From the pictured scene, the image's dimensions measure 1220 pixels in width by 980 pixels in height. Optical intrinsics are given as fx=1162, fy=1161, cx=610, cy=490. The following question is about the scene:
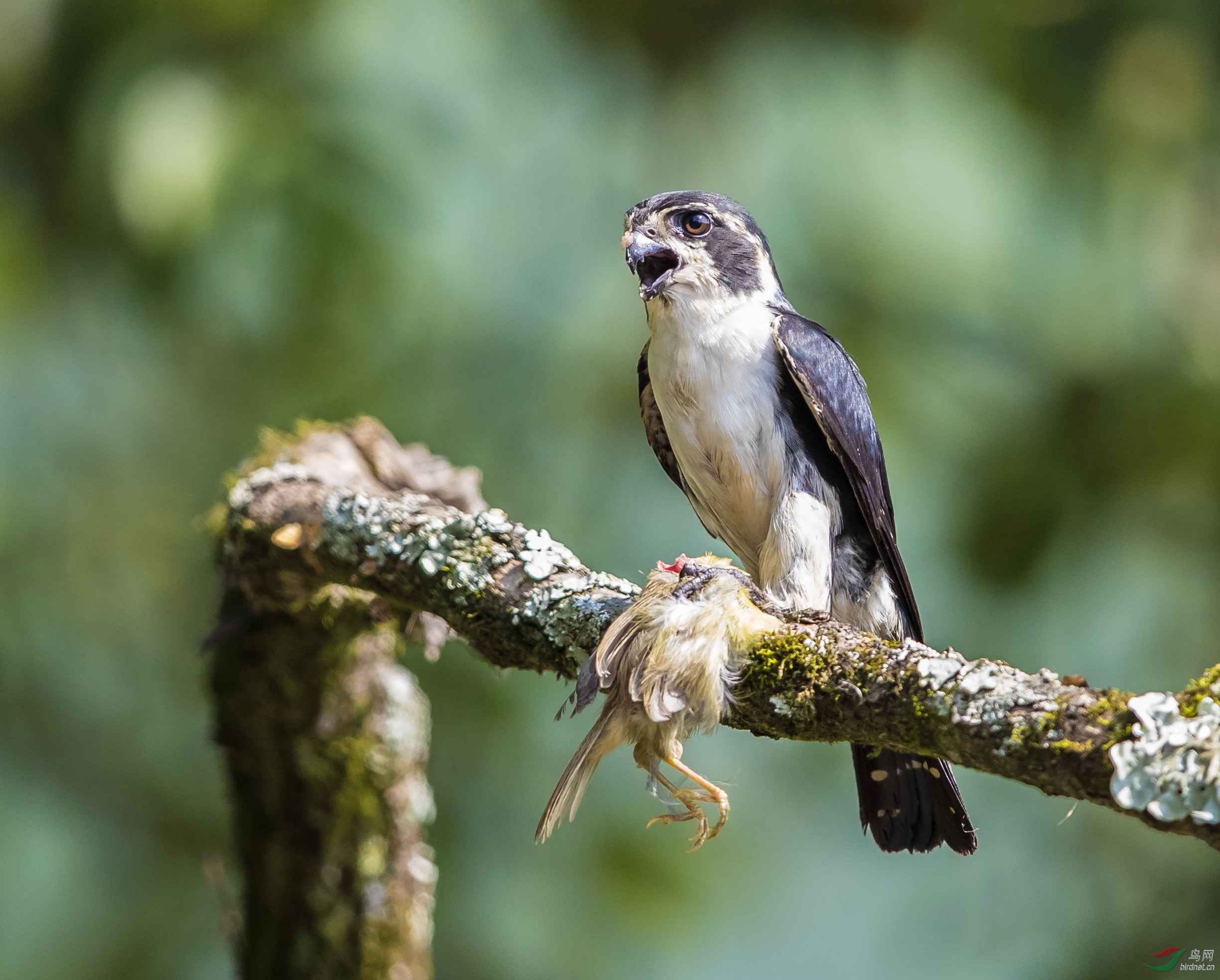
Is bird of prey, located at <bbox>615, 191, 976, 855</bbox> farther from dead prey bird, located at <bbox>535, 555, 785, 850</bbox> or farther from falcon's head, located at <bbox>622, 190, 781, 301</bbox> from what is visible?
dead prey bird, located at <bbox>535, 555, 785, 850</bbox>

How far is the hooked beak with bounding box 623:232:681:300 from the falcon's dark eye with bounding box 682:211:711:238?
100 millimetres

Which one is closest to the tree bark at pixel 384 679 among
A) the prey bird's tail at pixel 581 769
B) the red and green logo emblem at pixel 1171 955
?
the prey bird's tail at pixel 581 769

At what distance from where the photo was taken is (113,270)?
5.00 m

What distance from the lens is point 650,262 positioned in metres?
3.44

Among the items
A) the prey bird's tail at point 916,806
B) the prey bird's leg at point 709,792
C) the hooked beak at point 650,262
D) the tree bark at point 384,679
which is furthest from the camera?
the hooked beak at point 650,262

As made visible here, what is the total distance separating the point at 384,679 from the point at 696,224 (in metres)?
1.64

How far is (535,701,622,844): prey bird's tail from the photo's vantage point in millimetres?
2018

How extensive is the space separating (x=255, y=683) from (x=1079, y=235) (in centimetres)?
403

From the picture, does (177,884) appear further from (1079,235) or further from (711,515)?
(1079,235)

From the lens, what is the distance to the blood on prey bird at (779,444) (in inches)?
A: 118

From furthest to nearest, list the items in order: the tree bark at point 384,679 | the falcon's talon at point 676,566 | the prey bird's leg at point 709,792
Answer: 1. the falcon's talon at point 676,566
2. the prey bird's leg at point 709,792
3. the tree bark at point 384,679

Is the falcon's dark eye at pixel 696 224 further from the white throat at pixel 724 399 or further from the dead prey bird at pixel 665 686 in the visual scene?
the dead prey bird at pixel 665 686

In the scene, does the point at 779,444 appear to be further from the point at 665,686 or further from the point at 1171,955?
the point at 1171,955

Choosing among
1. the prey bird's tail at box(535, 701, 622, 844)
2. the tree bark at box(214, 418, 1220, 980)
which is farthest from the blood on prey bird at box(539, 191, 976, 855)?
the prey bird's tail at box(535, 701, 622, 844)
